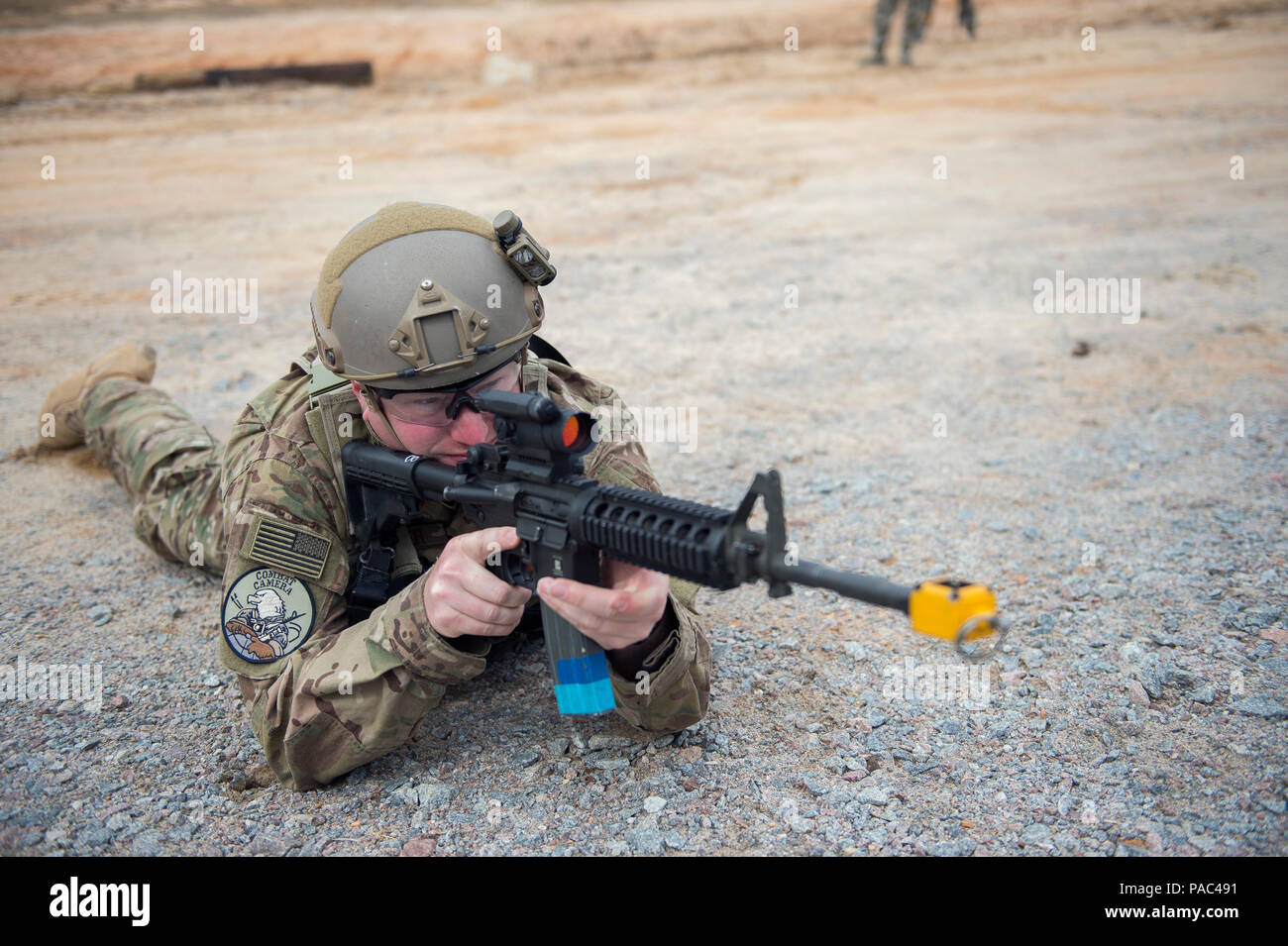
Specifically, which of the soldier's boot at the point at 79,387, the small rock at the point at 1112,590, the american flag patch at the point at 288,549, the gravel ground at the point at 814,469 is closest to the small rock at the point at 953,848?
the gravel ground at the point at 814,469

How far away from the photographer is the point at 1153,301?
304 inches

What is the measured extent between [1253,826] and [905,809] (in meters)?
0.90

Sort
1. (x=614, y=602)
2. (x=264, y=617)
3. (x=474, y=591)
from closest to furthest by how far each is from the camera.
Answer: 1. (x=614, y=602)
2. (x=474, y=591)
3. (x=264, y=617)

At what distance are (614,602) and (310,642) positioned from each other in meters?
1.08

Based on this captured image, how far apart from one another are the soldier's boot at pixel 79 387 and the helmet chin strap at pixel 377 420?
3081 millimetres

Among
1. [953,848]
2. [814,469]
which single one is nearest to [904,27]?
[814,469]

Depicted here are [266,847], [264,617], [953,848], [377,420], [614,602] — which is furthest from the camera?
[377,420]

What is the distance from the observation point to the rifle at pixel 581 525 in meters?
2.11

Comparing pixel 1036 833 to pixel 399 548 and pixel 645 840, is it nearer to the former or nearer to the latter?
pixel 645 840

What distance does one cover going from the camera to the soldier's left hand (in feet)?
8.32

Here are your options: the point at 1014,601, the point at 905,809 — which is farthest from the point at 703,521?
the point at 1014,601

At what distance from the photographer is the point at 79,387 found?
5574mm

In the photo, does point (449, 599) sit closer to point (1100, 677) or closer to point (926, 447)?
point (1100, 677)

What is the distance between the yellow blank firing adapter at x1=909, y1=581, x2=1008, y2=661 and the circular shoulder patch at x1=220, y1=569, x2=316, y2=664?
189 centimetres
